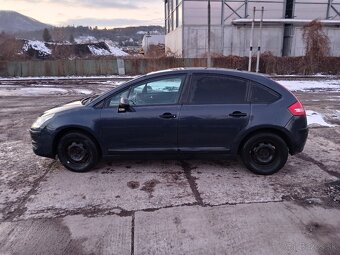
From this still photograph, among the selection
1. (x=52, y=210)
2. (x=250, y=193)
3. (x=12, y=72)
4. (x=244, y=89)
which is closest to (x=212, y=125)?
(x=244, y=89)

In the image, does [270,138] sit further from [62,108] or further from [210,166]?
[62,108]

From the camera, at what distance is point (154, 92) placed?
5.21 metres

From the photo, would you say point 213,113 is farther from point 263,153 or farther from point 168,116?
point 263,153

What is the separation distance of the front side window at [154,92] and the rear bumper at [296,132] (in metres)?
1.72

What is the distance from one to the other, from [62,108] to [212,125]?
233 centimetres

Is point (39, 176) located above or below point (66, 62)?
below

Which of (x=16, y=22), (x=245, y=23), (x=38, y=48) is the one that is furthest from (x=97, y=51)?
(x=16, y=22)

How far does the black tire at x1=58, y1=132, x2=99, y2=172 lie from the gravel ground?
146mm

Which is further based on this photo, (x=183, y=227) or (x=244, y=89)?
(x=244, y=89)

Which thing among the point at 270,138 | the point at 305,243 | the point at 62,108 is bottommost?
the point at 305,243

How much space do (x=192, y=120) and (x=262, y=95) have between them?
1104mm

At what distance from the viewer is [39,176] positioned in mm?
5316

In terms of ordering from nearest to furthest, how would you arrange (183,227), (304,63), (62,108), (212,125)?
(183,227) < (212,125) < (62,108) < (304,63)

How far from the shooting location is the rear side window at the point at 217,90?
5.13 metres
